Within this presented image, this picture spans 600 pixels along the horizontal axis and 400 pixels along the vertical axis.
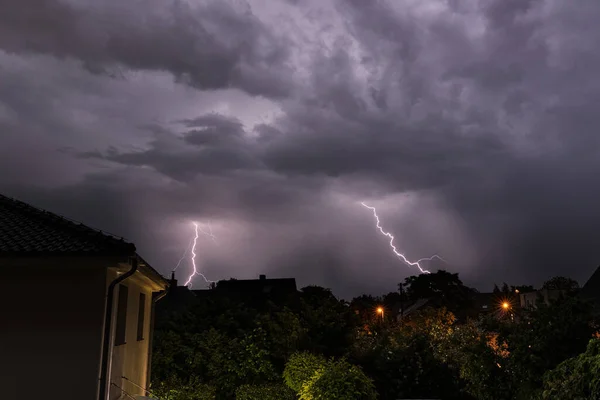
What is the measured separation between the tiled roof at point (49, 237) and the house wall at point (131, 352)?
1.80 feet

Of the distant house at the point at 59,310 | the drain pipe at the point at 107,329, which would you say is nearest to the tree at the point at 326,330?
the drain pipe at the point at 107,329

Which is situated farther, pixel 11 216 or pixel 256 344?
pixel 256 344

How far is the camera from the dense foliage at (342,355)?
29.2ft

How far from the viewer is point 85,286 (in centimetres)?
588

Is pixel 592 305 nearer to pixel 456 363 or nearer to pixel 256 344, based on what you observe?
pixel 456 363

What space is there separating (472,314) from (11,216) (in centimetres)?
4557

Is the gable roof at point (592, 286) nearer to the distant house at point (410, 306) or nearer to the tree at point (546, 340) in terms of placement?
the tree at point (546, 340)

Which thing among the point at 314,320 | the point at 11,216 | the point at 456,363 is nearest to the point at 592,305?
the point at 456,363

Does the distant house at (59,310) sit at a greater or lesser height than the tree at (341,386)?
greater

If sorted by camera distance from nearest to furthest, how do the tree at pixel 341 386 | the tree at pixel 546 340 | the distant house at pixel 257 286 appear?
the tree at pixel 546 340 → the tree at pixel 341 386 → the distant house at pixel 257 286

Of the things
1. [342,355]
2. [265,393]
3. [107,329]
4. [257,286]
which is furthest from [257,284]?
[107,329]

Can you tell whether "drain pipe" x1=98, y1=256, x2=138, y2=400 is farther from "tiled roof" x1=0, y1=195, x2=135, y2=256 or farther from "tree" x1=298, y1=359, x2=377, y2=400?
"tree" x1=298, y1=359, x2=377, y2=400

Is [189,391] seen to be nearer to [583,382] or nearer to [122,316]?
[122,316]

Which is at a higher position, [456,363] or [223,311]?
[223,311]
